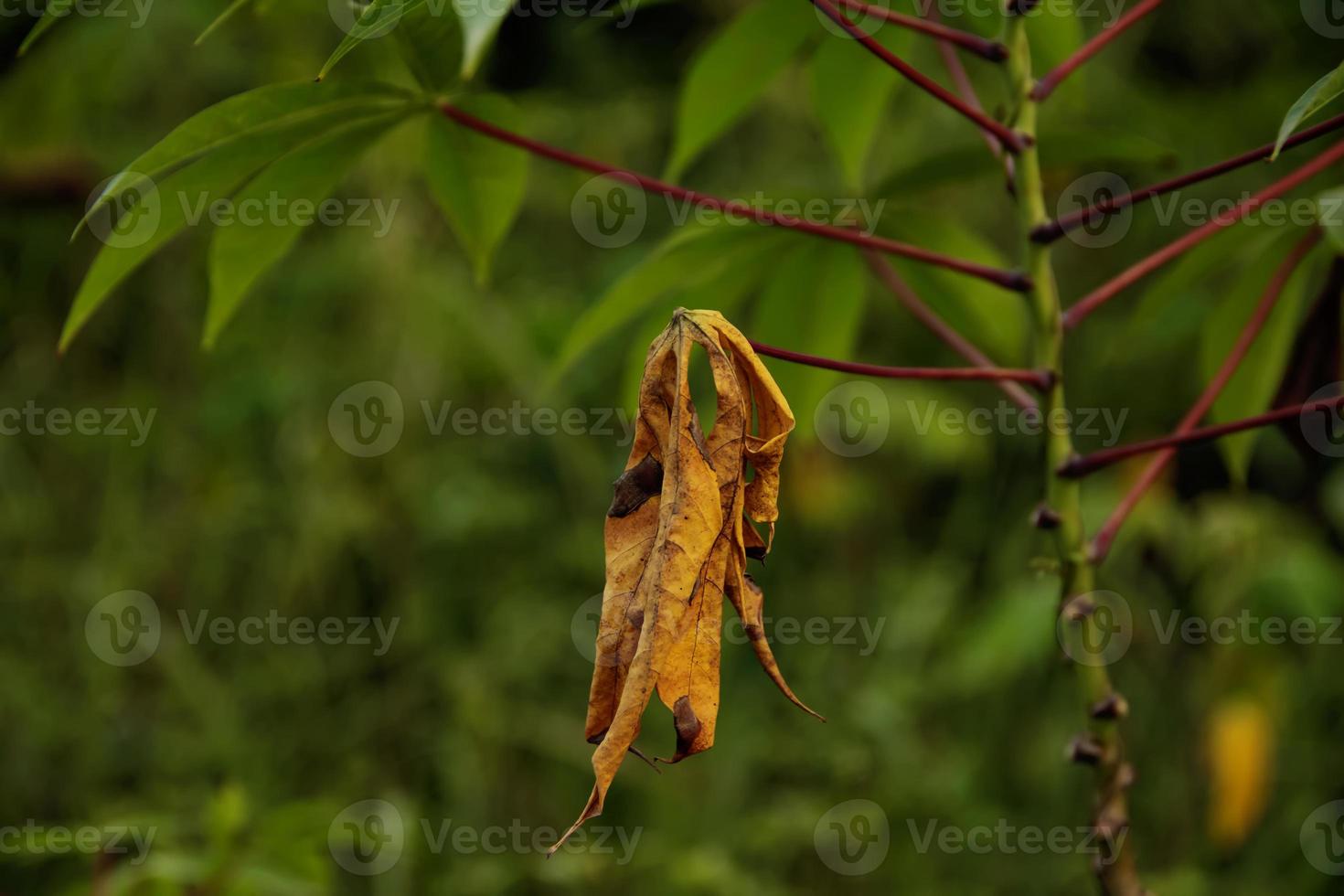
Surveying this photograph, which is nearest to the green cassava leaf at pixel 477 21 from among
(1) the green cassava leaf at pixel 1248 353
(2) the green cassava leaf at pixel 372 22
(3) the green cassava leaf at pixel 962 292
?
(2) the green cassava leaf at pixel 372 22

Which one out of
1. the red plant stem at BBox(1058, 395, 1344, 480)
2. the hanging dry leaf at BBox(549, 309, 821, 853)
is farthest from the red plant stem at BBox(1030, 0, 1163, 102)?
the hanging dry leaf at BBox(549, 309, 821, 853)

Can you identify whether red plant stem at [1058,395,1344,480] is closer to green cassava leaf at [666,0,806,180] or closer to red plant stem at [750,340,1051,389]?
red plant stem at [750,340,1051,389]

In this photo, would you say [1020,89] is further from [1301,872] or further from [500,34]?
[1301,872]

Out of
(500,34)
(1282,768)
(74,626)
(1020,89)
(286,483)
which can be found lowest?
(74,626)

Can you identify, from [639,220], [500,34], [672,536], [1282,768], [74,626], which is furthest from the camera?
[639,220]

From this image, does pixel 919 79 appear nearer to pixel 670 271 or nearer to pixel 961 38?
→ pixel 961 38

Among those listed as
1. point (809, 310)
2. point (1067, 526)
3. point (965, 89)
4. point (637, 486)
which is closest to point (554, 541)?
point (809, 310)

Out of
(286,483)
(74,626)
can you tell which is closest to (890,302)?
(286,483)
